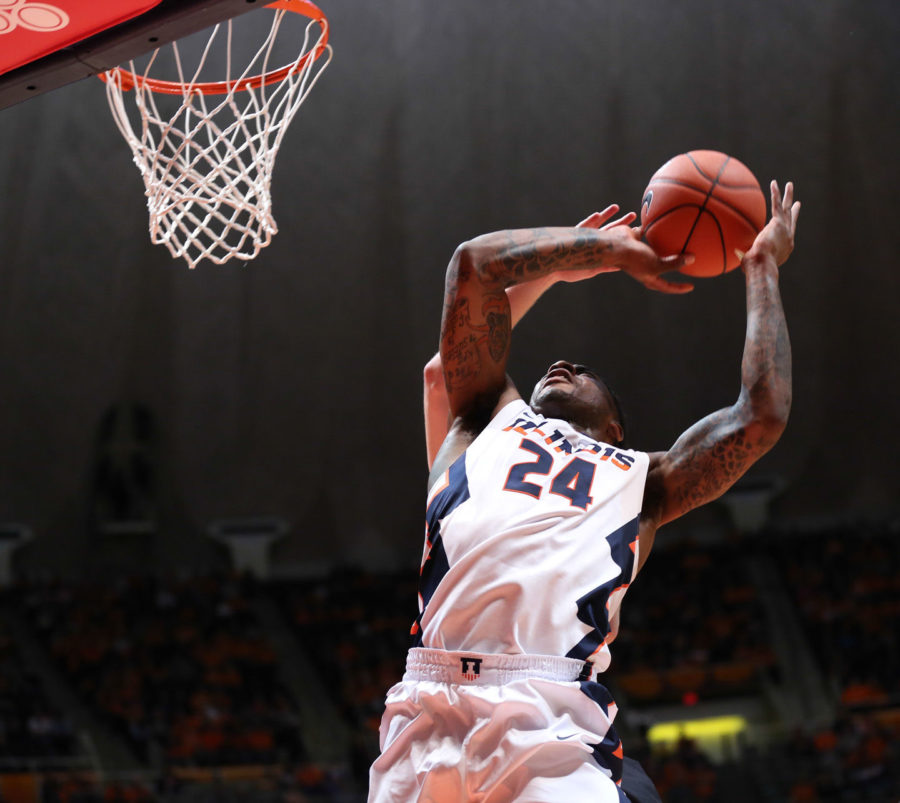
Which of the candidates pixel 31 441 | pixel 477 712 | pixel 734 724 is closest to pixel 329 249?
pixel 31 441

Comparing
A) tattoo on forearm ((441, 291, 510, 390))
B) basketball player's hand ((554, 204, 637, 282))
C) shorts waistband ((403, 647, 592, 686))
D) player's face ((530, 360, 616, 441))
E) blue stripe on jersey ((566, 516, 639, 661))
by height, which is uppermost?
basketball player's hand ((554, 204, 637, 282))

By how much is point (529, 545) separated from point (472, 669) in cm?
27

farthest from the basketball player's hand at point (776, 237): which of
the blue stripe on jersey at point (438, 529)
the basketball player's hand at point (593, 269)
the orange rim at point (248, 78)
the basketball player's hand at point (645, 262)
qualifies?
the orange rim at point (248, 78)

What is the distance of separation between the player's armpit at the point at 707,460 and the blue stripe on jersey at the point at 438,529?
0.50 m

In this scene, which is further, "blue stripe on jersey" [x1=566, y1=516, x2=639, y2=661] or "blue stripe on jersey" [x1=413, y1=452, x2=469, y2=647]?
"blue stripe on jersey" [x1=413, y1=452, x2=469, y2=647]

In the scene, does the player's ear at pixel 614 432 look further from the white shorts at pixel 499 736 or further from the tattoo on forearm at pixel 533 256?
the white shorts at pixel 499 736

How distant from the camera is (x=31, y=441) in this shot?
43.7 feet

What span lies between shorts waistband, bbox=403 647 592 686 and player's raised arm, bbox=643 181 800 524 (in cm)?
56

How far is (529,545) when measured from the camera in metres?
2.11

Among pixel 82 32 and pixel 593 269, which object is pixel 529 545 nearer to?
pixel 593 269

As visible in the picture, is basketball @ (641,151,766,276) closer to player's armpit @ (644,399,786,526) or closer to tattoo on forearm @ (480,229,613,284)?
tattoo on forearm @ (480,229,613,284)

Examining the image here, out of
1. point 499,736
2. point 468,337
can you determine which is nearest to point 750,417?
point 468,337

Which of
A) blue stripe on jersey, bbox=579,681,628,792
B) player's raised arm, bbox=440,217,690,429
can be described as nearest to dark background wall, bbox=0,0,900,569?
player's raised arm, bbox=440,217,690,429

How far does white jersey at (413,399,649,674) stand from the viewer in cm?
206
